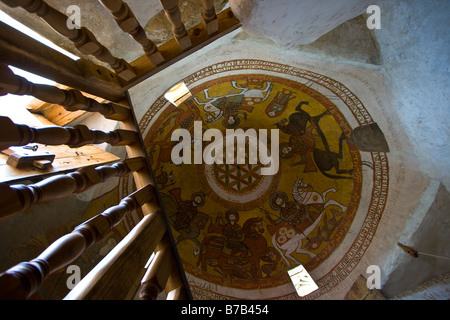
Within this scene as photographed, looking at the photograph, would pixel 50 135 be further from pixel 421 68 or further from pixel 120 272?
pixel 421 68

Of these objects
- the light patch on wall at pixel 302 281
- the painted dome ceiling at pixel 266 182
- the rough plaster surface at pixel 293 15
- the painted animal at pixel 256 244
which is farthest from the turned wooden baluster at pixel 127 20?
the light patch on wall at pixel 302 281

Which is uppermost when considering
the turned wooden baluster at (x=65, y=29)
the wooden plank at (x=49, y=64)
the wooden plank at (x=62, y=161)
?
the turned wooden baluster at (x=65, y=29)

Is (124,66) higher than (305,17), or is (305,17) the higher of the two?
(305,17)

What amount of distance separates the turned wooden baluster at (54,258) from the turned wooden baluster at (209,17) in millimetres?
1972

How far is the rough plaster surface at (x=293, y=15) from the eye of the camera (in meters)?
2.60

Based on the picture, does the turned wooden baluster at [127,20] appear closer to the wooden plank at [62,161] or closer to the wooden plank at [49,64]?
the wooden plank at [49,64]

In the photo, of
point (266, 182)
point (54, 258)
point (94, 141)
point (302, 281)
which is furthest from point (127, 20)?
point (302, 281)

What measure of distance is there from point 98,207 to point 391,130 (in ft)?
20.4

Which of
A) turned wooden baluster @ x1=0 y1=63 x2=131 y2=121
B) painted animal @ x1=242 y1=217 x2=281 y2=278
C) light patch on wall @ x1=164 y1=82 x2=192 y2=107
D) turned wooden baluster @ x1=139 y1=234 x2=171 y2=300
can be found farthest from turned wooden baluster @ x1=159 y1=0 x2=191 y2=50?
painted animal @ x1=242 y1=217 x2=281 y2=278

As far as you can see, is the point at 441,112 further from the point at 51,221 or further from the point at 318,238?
the point at 51,221

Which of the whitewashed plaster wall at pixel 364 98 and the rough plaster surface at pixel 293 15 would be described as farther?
the whitewashed plaster wall at pixel 364 98

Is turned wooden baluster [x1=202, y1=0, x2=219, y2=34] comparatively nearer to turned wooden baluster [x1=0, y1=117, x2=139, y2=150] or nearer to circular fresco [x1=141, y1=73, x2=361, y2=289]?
turned wooden baluster [x1=0, y1=117, x2=139, y2=150]

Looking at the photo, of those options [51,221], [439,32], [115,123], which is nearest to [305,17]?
[439,32]

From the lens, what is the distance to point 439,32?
2418 millimetres
